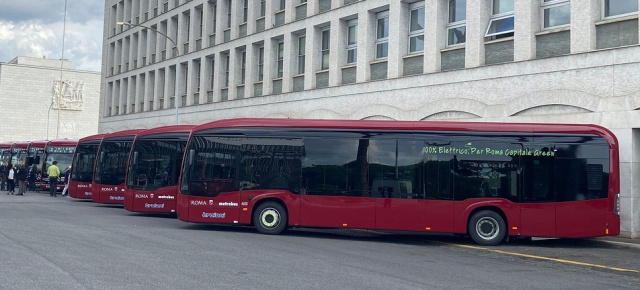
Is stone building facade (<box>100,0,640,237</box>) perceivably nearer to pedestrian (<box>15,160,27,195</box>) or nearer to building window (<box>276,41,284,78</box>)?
building window (<box>276,41,284,78</box>)

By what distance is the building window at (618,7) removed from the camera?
1852 centimetres

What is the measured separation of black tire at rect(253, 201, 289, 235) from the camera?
17.6m

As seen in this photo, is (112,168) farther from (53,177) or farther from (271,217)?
(271,217)

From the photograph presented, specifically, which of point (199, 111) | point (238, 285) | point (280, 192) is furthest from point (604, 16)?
point (199, 111)

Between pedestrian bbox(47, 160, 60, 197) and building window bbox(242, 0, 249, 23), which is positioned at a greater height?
building window bbox(242, 0, 249, 23)

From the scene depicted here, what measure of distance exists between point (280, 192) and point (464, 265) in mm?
6149

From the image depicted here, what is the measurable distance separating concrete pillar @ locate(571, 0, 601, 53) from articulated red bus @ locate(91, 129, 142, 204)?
15.1 meters

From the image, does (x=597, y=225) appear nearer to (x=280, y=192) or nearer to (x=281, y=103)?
(x=280, y=192)

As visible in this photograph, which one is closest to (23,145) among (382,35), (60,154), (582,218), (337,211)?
(60,154)

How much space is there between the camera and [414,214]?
1661 cm

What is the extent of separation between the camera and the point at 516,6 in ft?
70.2

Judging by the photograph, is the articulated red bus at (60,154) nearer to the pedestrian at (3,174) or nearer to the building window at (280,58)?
the pedestrian at (3,174)

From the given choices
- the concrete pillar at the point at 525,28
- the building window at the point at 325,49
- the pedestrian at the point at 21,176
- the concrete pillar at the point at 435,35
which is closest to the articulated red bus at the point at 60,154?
the pedestrian at the point at 21,176

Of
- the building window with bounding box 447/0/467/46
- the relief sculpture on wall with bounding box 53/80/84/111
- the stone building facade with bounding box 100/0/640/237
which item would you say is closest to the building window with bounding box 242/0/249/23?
the stone building facade with bounding box 100/0/640/237
